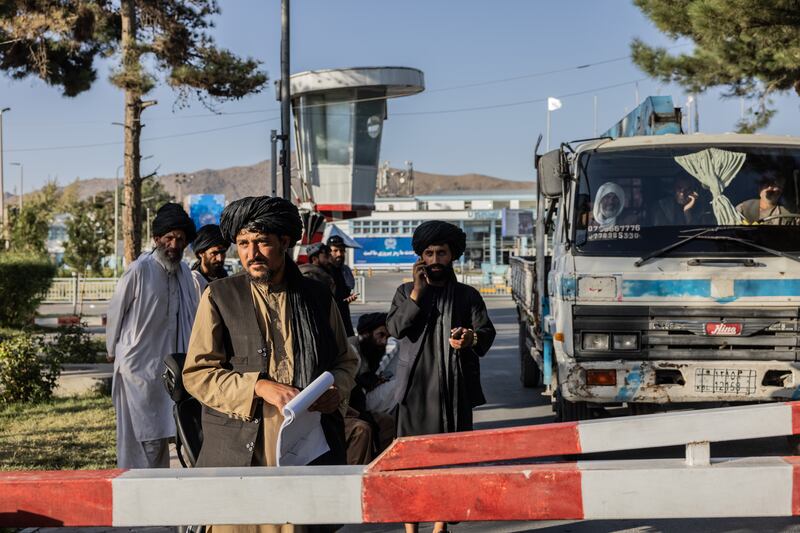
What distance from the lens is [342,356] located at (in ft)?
12.4

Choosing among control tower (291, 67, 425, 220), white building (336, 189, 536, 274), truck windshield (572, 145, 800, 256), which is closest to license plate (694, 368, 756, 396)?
truck windshield (572, 145, 800, 256)

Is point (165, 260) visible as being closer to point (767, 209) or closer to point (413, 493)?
point (413, 493)

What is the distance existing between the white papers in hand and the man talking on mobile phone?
1868 mm

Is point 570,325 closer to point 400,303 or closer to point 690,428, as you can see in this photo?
point 400,303

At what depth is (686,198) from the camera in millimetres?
7387

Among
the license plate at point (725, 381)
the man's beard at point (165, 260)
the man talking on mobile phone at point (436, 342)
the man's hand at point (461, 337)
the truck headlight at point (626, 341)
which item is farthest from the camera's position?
the truck headlight at point (626, 341)

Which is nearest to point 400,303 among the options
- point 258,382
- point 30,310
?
point 258,382

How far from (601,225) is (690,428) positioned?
4.70m

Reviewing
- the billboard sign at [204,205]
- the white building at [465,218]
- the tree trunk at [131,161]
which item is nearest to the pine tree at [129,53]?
the tree trunk at [131,161]

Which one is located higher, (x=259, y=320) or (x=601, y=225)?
(x=601, y=225)

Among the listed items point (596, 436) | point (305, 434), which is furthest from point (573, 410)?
point (596, 436)

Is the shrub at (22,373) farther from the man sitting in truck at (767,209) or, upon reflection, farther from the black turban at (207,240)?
the man sitting in truck at (767,209)

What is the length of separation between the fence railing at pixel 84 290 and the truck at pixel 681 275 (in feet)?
100

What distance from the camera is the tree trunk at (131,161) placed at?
1706cm
